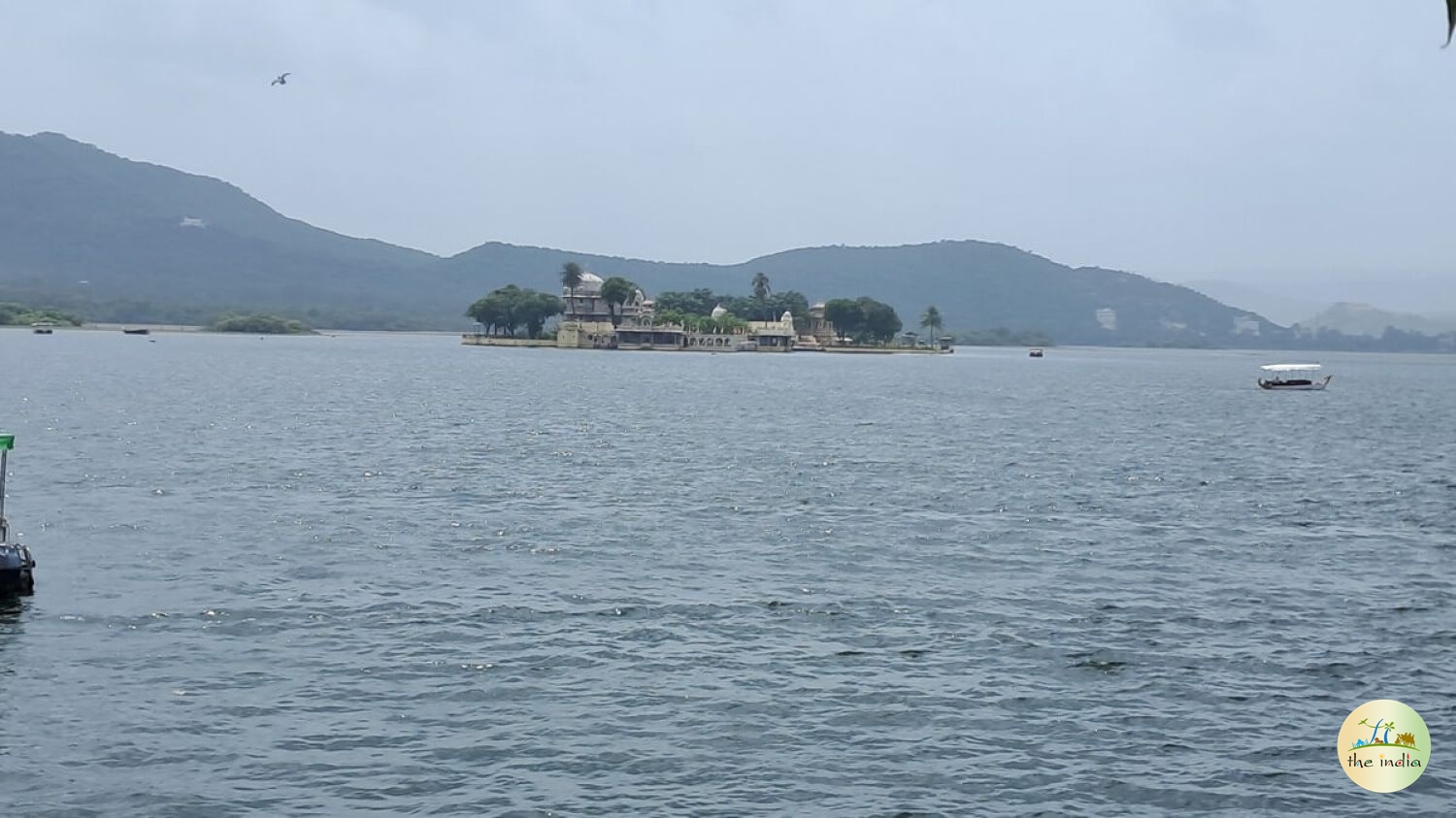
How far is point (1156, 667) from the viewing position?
2709 centimetres

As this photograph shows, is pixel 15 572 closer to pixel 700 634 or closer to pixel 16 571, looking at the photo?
pixel 16 571

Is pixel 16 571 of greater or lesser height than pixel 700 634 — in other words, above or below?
above

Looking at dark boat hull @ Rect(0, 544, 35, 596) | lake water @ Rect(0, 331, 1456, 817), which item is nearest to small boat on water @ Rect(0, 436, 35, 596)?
dark boat hull @ Rect(0, 544, 35, 596)

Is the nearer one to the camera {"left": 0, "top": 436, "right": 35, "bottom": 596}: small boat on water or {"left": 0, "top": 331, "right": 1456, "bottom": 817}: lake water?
A: {"left": 0, "top": 331, "right": 1456, "bottom": 817}: lake water

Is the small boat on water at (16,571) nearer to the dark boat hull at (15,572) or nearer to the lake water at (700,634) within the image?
the dark boat hull at (15,572)

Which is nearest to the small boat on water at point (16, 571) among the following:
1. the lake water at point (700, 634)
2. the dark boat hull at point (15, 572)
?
the dark boat hull at point (15, 572)

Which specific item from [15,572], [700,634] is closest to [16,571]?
[15,572]

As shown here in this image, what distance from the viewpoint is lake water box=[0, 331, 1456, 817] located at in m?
20.6

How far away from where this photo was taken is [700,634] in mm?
28969

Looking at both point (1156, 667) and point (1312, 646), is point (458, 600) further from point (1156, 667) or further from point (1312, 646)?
point (1312, 646)

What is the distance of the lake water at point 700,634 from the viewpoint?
2056cm

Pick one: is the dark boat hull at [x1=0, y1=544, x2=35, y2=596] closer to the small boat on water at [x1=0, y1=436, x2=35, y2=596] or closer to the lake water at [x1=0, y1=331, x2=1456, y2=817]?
the small boat on water at [x1=0, y1=436, x2=35, y2=596]

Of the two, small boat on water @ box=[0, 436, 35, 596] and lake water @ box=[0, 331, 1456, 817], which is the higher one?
small boat on water @ box=[0, 436, 35, 596]

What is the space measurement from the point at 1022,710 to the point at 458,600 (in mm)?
13756
